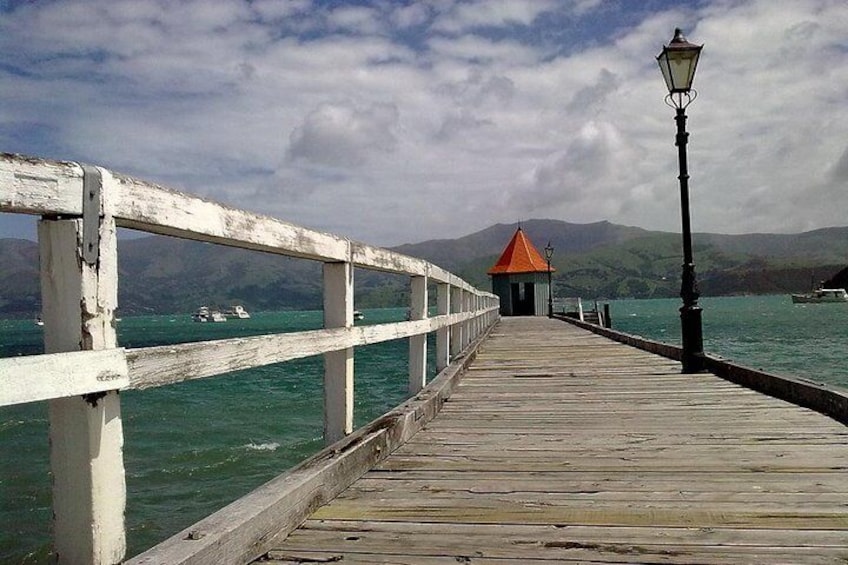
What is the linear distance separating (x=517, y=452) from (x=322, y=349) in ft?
4.48

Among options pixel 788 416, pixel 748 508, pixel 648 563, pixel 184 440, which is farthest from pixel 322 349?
pixel 184 440

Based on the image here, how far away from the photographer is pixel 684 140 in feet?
27.0

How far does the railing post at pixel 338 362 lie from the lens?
3514 mm

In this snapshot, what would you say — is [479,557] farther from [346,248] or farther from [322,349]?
[346,248]

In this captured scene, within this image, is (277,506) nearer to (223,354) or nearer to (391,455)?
(223,354)

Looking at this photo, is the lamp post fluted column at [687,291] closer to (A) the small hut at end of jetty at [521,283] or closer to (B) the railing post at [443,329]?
(B) the railing post at [443,329]

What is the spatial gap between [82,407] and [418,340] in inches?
164

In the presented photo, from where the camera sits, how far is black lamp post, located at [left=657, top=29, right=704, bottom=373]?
7.76 meters

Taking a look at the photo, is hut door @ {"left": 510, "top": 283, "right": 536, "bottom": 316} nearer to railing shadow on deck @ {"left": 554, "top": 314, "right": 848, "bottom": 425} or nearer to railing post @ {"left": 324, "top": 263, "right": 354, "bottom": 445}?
railing shadow on deck @ {"left": 554, "top": 314, "right": 848, "bottom": 425}

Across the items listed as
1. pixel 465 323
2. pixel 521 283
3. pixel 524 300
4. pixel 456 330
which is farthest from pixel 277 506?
pixel 521 283

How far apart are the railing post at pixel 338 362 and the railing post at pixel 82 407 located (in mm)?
1860

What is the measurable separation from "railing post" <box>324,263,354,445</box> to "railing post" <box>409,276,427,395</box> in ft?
6.44

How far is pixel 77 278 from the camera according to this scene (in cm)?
158

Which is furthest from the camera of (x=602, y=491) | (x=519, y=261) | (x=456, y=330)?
(x=519, y=261)
